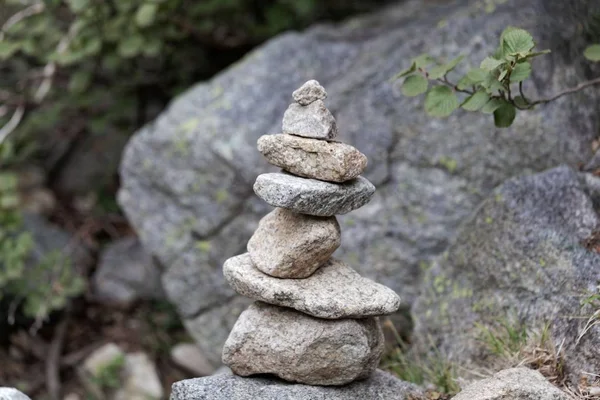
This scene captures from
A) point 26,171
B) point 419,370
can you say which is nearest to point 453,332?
point 419,370

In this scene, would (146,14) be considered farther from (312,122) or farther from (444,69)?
(312,122)

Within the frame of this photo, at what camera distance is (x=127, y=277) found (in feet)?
24.7

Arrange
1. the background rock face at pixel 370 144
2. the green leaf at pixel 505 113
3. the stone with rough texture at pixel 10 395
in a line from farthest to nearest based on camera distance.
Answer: the background rock face at pixel 370 144 < the green leaf at pixel 505 113 < the stone with rough texture at pixel 10 395

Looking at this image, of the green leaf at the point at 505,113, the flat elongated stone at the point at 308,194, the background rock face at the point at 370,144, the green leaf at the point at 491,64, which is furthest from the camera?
the background rock face at the point at 370,144

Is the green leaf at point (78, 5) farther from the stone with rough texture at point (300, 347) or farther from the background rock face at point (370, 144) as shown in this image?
the stone with rough texture at point (300, 347)

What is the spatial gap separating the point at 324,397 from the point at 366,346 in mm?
300

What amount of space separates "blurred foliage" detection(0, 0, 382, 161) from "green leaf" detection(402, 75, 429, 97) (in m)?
2.98

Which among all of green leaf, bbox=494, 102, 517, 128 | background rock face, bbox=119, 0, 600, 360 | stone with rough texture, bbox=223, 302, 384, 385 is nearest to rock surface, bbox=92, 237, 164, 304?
background rock face, bbox=119, 0, 600, 360

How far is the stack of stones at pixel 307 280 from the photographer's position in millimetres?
3115

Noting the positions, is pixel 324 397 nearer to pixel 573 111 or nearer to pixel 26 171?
pixel 573 111

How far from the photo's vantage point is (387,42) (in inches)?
230

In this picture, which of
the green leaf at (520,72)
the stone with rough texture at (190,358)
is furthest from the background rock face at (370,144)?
the green leaf at (520,72)

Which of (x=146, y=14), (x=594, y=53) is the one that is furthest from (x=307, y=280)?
(x=146, y=14)

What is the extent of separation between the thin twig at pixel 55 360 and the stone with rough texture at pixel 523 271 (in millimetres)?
4074
